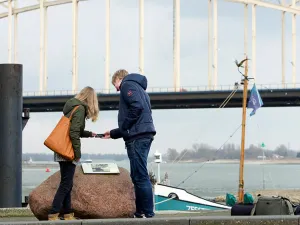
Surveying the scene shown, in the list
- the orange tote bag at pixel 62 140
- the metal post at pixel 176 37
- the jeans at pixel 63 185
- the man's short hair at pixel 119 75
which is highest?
the metal post at pixel 176 37

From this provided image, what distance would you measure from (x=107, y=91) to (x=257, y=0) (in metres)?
15.4

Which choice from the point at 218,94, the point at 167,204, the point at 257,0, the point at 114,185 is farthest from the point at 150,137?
the point at 257,0

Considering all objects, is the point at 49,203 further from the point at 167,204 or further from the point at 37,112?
the point at 37,112

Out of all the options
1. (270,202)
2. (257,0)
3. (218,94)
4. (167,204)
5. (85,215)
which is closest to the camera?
(270,202)

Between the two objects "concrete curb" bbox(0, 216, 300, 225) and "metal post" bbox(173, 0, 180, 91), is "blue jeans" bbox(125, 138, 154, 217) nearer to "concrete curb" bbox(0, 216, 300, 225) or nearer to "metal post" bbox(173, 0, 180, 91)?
"concrete curb" bbox(0, 216, 300, 225)

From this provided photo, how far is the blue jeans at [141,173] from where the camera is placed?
7672 mm

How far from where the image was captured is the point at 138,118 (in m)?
7.72

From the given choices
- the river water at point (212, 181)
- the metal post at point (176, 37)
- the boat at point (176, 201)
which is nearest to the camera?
the boat at point (176, 201)

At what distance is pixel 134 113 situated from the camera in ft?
25.2

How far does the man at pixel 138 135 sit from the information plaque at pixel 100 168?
75cm

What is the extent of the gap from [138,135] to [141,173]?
0.34 meters

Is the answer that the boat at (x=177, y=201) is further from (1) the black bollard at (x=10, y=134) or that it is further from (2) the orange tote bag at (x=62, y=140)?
(2) the orange tote bag at (x=62, y=140)

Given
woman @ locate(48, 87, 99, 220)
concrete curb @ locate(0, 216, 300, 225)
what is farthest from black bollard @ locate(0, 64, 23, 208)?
concrete curb @ locate(0, 216, 300, 225)

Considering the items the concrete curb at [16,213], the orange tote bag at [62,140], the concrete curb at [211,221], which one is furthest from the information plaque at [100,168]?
the concrete curb at [211,221]
